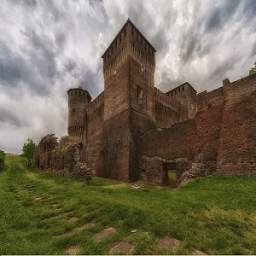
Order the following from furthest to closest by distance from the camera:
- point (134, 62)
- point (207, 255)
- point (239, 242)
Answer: point (134, 62) → point (239, 242) → point (207, 255)

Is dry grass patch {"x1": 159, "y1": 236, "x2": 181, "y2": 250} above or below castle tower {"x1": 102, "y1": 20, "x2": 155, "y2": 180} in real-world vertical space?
below

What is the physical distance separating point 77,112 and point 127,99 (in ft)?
53.1

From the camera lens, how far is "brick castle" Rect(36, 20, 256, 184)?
10.5 meters

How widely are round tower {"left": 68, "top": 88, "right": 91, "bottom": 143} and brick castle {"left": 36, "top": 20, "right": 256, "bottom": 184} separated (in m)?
0.17

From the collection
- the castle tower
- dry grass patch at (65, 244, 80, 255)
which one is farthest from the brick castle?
dry grass patch at (65, 244, 80, 255)

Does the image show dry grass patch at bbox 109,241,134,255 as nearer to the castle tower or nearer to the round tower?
the castle tower

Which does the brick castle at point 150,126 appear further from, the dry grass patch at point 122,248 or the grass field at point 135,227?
the dry grass patch at point 122,248

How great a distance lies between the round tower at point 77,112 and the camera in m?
31.6

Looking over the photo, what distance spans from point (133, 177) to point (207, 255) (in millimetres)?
14333

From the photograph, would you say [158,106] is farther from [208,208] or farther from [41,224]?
[41,224]

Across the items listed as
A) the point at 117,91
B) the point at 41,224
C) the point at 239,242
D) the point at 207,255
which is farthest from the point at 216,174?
the point at 117,91

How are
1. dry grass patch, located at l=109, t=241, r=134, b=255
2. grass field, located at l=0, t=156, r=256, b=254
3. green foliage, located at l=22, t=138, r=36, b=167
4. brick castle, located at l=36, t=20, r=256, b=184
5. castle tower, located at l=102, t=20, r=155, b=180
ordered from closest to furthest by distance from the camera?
dry grass patch, located at l=109, t=241, r=134, b=255
grass field, located at l=0, t=156, r=256, b=254
brick castle, located at l=36, t=20, r=256, b=184
castle tower, located at l=102, t=20, r=155, b=180
green foliage, located at l=22, t=138, r=36, b=167

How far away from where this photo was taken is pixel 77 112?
1282 inches

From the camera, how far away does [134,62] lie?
1997cm
